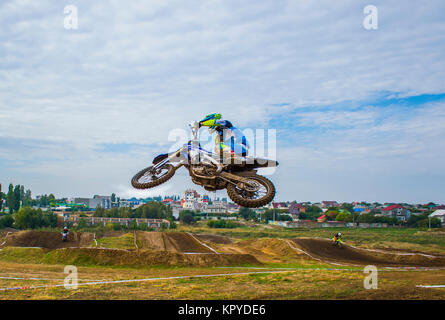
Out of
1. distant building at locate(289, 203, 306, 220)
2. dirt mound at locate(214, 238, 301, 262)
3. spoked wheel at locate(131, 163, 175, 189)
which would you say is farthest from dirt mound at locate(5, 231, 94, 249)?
distant building at locate(289, 203, 306, 220)

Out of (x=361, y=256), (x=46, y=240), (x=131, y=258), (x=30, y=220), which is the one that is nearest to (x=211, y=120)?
(x=131, y=258)

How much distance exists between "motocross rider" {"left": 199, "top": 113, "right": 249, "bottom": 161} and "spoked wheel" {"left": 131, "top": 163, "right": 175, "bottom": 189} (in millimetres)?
1798

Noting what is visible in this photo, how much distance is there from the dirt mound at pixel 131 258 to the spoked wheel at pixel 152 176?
29733mm

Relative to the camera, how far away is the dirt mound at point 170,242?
48550 mm

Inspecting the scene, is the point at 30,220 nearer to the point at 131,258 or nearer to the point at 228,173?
the point at 131,258

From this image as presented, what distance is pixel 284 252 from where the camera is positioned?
5138 cm

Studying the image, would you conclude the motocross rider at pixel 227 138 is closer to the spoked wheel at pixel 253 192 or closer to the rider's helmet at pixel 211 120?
the rider's helmet at pixel 211 120

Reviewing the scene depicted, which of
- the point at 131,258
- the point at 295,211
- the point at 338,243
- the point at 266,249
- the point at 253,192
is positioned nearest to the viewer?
the point at 253,192

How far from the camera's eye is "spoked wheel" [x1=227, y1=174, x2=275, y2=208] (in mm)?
8742

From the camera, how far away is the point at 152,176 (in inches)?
439

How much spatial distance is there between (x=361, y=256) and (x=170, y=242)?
2690 cm

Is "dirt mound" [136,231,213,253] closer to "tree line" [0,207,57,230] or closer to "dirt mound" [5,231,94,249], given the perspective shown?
"dirt mound" [5,231,94,249]

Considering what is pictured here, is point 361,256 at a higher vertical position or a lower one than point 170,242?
lower
